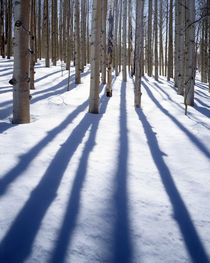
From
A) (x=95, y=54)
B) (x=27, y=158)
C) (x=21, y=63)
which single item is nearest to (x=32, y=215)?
(x=27, y=158)

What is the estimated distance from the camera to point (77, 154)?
2920 millimetres

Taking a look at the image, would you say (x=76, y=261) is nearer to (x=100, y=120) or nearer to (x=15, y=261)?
(x=15, y=261)

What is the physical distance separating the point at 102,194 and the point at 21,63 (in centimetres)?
287

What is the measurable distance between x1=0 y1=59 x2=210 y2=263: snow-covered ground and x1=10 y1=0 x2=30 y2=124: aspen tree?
291mm

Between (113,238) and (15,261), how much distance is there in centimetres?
60

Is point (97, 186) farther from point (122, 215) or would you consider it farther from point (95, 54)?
point (95, 54)

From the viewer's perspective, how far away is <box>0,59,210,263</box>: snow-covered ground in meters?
1.38

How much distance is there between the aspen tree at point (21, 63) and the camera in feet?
12.3

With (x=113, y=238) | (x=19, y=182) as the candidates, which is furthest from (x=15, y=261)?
(x=19, y=182)

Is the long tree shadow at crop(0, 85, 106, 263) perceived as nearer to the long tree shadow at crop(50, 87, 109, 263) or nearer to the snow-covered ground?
the snow-covered ground

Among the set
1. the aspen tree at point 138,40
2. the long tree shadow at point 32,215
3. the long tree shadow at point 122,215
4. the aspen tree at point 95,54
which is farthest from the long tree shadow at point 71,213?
the aspen tree at point 138,40

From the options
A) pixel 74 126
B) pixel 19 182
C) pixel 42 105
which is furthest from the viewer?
pixel 42 105

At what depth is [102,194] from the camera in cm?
202

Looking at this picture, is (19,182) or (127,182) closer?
(19,182)
